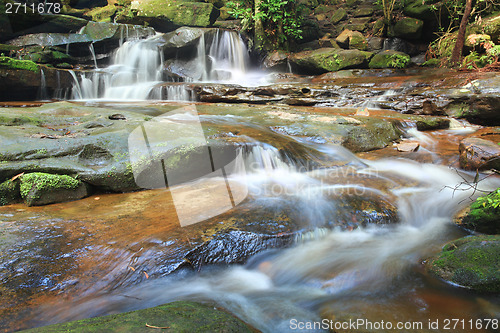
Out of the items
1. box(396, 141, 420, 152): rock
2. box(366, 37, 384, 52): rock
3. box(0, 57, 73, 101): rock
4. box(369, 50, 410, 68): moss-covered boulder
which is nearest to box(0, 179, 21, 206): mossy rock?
box(396, 141, 420, 152): rock

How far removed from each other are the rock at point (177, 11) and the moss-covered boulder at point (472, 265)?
693 inches

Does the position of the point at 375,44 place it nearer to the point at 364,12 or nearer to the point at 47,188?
the point at 364,12

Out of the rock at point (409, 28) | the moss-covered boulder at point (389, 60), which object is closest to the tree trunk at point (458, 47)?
the moss-covered boulder at point (389, 60)

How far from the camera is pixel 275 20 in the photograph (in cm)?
1452

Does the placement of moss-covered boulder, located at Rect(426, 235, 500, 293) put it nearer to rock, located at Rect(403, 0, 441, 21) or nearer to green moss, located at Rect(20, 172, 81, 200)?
green moss, located at Rect(20, 172, 81, 200)

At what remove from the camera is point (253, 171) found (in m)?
4.68

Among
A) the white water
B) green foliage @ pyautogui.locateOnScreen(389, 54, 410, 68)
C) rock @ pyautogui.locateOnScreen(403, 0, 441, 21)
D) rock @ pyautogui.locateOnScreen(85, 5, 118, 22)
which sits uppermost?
rock @ pyautogui.locateOnScreen(85, 5, 118, 22)

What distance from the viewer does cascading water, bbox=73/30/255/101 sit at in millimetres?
10867

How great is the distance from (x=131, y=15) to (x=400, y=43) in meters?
14.9

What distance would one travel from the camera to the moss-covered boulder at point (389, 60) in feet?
40.2

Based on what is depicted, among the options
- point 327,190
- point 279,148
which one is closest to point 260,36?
point 279,148

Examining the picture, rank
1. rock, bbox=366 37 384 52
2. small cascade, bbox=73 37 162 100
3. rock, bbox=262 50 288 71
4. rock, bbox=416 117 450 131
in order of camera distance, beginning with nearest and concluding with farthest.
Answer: rock, bbox=416 117 450 131 < small cascade, bbox=73 37 162 100 < rock, bbox=262 50 288 71 < rock, bbox=366 37 384 52

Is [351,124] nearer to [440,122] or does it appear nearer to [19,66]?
[440,122]

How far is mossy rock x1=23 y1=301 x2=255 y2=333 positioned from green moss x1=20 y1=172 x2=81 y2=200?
7.90ft
